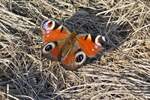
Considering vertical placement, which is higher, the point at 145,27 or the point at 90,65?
the point at 145,27

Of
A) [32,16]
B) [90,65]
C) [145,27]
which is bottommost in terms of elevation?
[90,65]

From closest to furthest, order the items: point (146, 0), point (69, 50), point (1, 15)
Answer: point (69, 50) → point (1, 15) → point (146, 0)

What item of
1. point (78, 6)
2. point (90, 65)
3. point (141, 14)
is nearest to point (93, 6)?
point (78, 6)

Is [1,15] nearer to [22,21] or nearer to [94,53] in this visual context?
[22,21]

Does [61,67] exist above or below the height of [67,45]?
below
